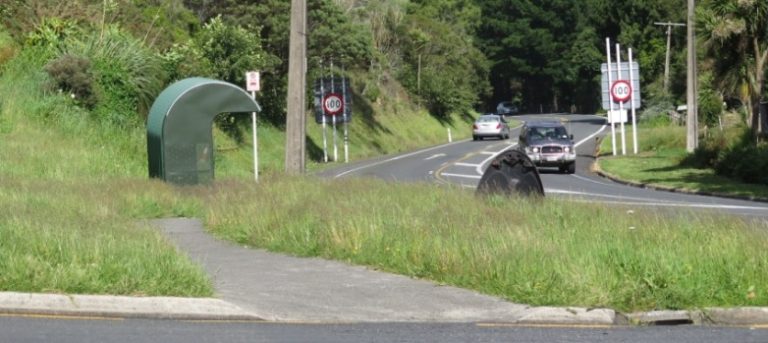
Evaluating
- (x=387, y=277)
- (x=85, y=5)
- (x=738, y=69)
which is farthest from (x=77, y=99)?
(x=387, y=277)

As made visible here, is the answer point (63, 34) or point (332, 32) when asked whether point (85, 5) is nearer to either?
point (63, 34)

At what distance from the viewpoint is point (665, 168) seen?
41000 millimetres

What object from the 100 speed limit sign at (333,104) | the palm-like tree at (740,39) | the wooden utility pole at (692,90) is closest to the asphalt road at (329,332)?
the palm-like tree at (740,39)

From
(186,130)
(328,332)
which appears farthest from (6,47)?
(328,332)

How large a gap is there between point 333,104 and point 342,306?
140ft

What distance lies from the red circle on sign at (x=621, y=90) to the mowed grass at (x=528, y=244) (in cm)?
3279

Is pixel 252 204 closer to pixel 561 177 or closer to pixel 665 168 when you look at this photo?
pixel 561 177

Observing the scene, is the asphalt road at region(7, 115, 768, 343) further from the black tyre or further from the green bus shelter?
the black tyre

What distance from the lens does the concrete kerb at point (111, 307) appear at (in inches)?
387

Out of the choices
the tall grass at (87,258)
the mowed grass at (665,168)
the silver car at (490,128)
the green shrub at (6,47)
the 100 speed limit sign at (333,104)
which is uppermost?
the green shrub at (6,47)

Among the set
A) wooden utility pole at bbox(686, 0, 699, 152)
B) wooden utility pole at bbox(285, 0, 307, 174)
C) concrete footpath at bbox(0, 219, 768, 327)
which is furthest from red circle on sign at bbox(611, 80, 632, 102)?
concrete footpath at bbox(0, 219, 768, 327)

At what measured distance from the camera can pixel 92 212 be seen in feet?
53.0

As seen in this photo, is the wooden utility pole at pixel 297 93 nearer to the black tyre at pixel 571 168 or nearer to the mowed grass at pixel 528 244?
the mowed grass at pixel 528 244

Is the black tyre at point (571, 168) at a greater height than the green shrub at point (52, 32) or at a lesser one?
lesser
